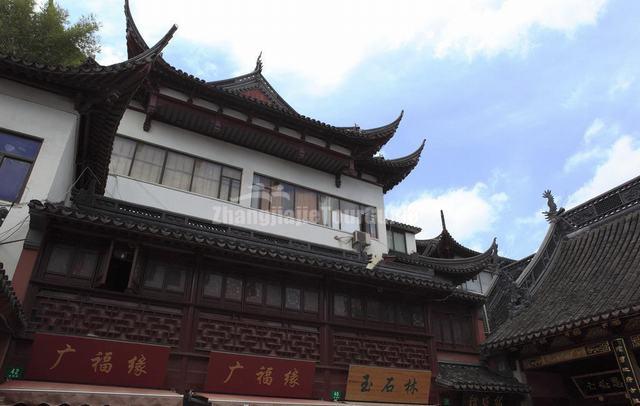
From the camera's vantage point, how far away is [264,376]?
30.3ft

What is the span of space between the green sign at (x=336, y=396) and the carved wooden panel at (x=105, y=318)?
3.72m

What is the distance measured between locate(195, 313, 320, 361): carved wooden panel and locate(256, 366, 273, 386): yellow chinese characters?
Result: 339 millimetres

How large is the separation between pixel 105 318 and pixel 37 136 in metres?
3.90

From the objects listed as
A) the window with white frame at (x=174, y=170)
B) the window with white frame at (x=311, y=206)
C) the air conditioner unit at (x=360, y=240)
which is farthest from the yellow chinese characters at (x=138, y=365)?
the air conditioner unit at (x=360, y=240)

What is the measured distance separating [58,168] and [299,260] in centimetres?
535

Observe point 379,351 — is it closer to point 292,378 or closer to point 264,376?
point 292,378

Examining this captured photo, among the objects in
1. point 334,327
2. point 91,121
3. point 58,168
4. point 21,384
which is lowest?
point 21,384

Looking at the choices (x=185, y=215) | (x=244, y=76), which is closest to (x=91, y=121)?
(x=185, y=215)

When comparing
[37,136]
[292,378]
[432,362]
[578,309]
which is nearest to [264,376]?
[292,378]

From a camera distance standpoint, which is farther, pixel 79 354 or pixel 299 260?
pixel 299 260

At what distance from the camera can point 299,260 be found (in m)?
10.0

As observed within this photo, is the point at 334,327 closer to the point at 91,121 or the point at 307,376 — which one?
the point at 307,376

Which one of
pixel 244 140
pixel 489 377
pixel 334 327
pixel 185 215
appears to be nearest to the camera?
pixel 334 327

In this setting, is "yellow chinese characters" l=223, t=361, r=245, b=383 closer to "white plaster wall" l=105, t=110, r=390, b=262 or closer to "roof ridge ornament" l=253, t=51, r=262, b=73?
"white plaster wall" l=105, t=110, r=390, b=262
